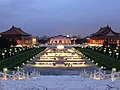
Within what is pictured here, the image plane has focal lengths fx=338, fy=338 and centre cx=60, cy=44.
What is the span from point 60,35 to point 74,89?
116 m

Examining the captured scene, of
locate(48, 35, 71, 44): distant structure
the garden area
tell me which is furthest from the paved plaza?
locate(48, 35, 71, 44): distant structure

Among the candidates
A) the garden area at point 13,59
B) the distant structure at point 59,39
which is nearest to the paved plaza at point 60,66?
the garden area at point 13,59

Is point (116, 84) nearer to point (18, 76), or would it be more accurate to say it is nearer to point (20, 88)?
point (20, 88)

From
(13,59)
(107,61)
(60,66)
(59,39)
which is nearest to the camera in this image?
(60,66)

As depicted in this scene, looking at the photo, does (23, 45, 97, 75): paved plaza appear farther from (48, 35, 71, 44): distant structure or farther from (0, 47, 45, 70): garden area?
(48, 35, 71, 44): distant structure

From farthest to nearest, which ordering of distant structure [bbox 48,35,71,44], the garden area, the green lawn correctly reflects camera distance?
distant structure [bbox 48,35,71,44]
the garden area
the green lawn

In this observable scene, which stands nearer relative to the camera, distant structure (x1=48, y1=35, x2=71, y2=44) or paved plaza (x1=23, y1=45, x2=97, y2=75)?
paved plaza (x1=23, y1=45, x2=97, y2=75)

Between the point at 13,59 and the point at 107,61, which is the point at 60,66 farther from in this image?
the point at 13,59

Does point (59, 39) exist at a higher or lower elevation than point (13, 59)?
higher

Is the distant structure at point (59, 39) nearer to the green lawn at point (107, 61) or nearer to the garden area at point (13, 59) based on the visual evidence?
the garden area at point (13, 59)

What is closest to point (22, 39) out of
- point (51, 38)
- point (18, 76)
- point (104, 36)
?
point (104, 36)

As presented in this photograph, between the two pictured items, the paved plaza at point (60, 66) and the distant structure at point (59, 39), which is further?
the distant structure at point (59, 39)

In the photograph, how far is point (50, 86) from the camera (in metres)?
7.19

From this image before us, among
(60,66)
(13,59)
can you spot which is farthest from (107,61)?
(13,59)
